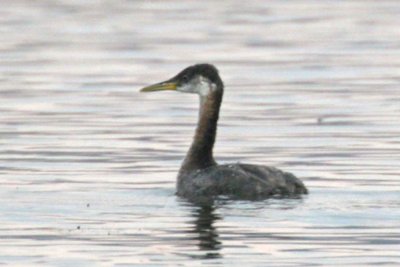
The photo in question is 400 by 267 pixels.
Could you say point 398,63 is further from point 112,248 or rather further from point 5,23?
point 112,248

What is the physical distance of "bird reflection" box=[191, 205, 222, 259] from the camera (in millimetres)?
15500

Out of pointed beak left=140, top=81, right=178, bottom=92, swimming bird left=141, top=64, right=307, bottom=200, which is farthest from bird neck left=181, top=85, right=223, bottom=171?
pointed beak left=140, top=81, right=178, bottom=92

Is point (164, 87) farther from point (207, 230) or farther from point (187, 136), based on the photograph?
point (207, 230)

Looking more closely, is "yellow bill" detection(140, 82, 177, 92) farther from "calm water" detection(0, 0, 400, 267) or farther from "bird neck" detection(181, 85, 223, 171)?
"calm water" detection(0, 0, 400, 267)

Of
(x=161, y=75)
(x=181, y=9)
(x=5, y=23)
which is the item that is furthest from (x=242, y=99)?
(x=181, y=9)

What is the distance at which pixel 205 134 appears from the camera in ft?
66.0

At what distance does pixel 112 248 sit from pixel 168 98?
43.7 feet

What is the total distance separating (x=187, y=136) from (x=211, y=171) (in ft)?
14.6

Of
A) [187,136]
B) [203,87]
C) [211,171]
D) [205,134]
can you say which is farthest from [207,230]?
[187,136]

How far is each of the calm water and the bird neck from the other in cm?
40

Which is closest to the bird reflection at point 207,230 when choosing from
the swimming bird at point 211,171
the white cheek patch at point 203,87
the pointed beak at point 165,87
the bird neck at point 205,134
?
the swimming bird at point 211,171

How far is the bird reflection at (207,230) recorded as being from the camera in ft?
50.9

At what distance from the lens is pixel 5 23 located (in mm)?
41750

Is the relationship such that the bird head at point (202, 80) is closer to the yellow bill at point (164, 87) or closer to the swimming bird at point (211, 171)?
the swimming bird at point (211, 171)
